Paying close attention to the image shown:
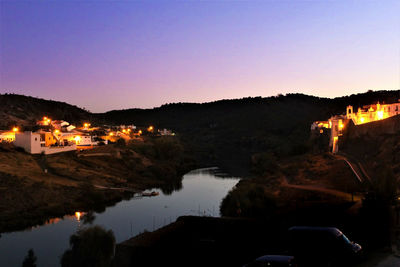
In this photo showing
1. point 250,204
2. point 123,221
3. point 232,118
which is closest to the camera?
point 250,204

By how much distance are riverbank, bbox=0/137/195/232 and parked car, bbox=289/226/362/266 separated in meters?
22.9

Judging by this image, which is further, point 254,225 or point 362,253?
point 254,225

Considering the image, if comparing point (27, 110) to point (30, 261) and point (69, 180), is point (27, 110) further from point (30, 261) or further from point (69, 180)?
point (30, 261)

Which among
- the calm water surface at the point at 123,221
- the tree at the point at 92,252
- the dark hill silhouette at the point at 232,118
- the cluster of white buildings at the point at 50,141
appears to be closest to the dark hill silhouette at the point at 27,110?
the dark hill silhouette at the point at 232,118

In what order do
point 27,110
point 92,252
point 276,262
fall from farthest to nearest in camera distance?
point 27,110, point 92,252, point 276,262

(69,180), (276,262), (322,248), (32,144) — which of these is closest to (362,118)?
(69,180)

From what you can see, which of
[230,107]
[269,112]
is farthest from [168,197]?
[230,107]

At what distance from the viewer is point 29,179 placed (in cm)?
3681

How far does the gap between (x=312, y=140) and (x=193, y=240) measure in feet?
135

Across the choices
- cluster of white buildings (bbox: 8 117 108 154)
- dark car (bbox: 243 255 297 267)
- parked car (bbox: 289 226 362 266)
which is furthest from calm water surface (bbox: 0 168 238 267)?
cluster of white buildings (bbox: 8 117 108 154)

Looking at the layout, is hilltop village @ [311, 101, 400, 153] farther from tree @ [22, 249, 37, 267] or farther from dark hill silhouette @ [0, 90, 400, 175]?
tree @ [22, 249, 37, 267]

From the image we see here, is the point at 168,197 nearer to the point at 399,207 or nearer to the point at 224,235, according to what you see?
the point at 224,235

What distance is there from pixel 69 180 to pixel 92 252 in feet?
77.3

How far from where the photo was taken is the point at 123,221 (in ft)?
99.9
